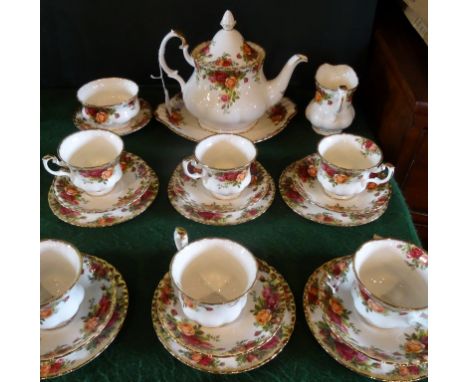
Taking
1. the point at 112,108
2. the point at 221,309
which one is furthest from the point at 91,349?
the point at 112,108

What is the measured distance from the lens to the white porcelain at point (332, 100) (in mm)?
925

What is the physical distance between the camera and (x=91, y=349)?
571mm

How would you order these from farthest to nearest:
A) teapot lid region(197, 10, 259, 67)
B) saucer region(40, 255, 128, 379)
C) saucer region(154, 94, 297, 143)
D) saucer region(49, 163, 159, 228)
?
saucer region(154, 94, 297, 143) < teapot lid region(197, 10, 259, 67) < saucer region(49, 163, 159, 228) < saucer region(40, 255, 128, 379)

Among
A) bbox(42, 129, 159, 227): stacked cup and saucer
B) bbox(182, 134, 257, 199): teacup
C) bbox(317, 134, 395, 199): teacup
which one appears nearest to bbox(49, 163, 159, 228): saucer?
bbox(42, 129, 159, 227): stacked cup and saucer

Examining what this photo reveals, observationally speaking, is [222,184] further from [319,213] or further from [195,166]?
[319,213]

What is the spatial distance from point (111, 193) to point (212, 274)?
0.28 meters

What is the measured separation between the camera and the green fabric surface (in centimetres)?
56

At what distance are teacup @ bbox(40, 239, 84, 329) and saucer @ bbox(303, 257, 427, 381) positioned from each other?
32 cm

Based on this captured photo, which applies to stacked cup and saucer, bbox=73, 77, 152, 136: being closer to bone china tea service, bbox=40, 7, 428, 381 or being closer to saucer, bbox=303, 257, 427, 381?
bone china tea service, bbox=40, 7, 428, 381

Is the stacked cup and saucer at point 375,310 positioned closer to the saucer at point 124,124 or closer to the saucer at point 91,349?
the saucer at point 91,349

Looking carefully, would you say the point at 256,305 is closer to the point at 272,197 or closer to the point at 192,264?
the point at 192,264

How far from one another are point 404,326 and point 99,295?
1.39ft

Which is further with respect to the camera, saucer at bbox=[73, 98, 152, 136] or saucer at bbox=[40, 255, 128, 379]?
saucer at bbox=[73, 98, 152, 136]

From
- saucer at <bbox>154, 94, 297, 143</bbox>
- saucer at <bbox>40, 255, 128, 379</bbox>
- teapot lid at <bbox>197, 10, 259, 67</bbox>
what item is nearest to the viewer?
saucer at <bbox>40, 255, 128, 379</bbox>
